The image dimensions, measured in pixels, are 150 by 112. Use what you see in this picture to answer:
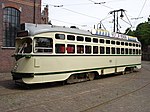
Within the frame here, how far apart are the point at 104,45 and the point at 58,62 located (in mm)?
4895

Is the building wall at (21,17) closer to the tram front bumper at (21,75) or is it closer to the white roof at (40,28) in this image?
the tram front bumper at (21,75)

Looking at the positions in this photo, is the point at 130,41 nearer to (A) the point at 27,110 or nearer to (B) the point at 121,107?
(B) the point at 121,107

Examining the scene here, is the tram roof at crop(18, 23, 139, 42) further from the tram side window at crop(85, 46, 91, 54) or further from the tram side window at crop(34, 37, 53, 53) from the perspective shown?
the tram side window at crop(85, 46, 91, 54)

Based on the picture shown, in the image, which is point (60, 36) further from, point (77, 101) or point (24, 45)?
point (77, 101)

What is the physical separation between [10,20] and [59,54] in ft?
35.0

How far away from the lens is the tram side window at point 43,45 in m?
11.4

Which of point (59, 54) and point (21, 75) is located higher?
point (59, 54)

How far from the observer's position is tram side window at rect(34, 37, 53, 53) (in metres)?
11.4

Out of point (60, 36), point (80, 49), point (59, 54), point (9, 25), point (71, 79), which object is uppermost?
point (9, 25)

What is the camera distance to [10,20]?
21.1m

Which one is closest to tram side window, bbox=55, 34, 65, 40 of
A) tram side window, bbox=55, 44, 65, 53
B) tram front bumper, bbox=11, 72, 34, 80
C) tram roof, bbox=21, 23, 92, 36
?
tram roof, bbox=21, 23, 92, 36

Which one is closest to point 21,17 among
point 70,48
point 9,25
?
point 9,25

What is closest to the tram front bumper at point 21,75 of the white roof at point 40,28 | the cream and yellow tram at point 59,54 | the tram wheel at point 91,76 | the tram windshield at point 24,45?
the cream and yellow tram at point 59,54

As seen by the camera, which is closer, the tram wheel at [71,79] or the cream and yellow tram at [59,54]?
the cream and yellow tram at [59,54]
